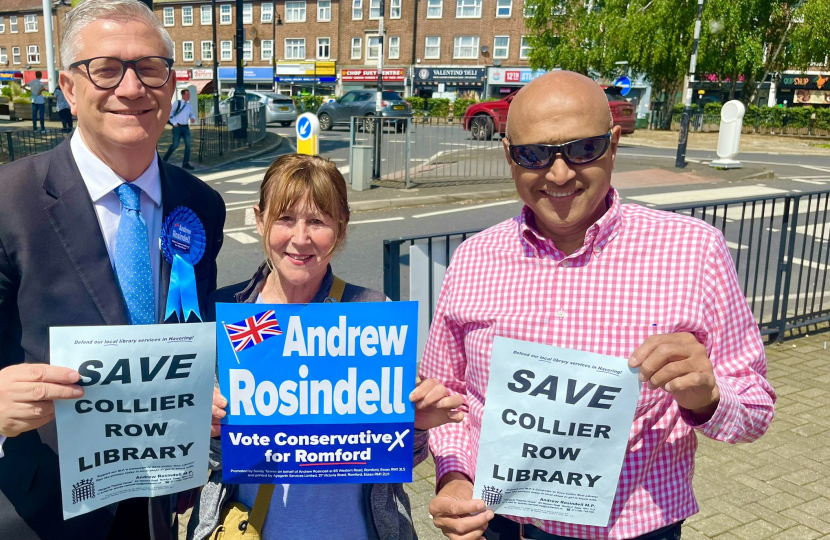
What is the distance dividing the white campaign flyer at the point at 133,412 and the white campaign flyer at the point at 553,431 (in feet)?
2.55

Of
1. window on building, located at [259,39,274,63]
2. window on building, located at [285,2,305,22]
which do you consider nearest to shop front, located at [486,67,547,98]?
window on building, located at [285,2,305,22]

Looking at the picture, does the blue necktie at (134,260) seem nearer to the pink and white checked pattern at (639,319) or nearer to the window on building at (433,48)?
the pink and white checked pattern at (639,319)

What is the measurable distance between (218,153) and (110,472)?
18.5 metres

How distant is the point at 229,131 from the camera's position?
20000mm

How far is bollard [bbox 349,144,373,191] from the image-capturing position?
13766 mm

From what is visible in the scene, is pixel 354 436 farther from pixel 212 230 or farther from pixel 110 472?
pixel 212 230

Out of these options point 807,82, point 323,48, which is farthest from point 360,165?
point 323,48

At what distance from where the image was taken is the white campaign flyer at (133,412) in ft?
5.88

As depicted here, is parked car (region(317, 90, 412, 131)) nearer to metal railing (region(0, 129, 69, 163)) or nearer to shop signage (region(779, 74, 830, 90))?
metal railing (region(0, 129, 69, 163))

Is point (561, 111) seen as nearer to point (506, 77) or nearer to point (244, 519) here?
point (244, 519)

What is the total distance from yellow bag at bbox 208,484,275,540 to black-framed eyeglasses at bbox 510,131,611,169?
1.20 m

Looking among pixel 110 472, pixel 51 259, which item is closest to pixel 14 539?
pixel 110 472

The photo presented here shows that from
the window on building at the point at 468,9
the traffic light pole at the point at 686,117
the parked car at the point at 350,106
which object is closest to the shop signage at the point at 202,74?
the window on building at the point at 468,9

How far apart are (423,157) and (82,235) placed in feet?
49.0
